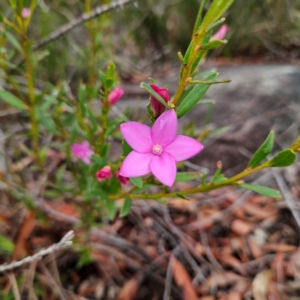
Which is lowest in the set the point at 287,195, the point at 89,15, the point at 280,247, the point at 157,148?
the point at 280,247

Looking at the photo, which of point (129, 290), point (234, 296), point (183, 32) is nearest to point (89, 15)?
point (129, 290)

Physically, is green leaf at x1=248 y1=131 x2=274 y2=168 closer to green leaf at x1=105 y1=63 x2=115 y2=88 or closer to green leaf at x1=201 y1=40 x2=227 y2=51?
green leaf at x1=201 y1=40 x2=227 y2=51

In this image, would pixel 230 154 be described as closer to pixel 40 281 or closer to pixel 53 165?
pixel 53 165

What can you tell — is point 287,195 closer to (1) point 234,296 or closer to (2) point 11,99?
(1) point 234,296

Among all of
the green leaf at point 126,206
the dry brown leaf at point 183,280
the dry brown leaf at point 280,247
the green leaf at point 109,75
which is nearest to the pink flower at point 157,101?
the green leaf at point 109,75

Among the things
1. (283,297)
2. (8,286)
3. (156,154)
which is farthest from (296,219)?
(8,286)

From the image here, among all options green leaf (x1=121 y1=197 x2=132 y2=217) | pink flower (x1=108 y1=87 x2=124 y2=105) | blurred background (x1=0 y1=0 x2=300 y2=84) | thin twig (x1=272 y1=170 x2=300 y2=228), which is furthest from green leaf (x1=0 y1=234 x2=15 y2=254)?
blurred background (x1=0 y1=0 x2=300 y2=84)

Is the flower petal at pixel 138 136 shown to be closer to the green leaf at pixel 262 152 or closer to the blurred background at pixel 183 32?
the green leaf at pixel 262 152
